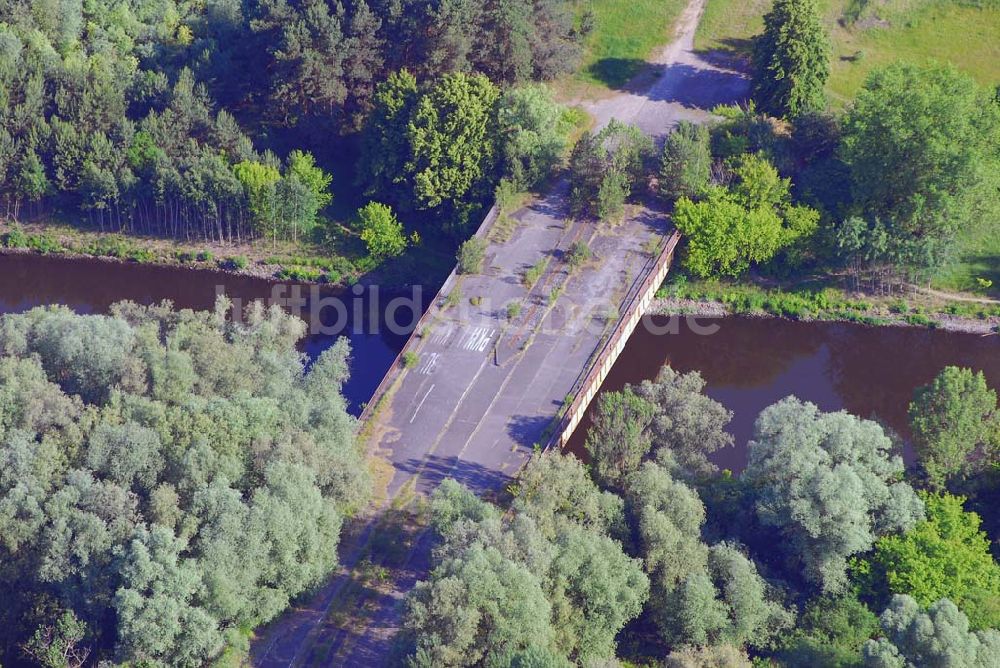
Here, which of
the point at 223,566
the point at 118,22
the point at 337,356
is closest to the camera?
the point at 223,566

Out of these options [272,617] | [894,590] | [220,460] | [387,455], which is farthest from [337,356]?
[894,590]

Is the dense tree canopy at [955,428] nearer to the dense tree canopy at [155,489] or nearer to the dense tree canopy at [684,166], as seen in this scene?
the dense tree canopy at [684,166]

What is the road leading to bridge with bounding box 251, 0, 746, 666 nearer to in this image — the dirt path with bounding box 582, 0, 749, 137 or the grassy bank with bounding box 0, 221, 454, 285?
the dirt path with bounding box 582, 0, 749, 137

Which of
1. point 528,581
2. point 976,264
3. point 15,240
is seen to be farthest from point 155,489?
point 976,264

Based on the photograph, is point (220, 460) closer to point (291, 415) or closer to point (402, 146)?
point (291, 415)

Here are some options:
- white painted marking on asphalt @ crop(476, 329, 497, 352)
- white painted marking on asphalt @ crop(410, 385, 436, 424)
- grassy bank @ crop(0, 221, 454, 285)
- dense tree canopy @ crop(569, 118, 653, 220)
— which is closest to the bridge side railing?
dense tree canopy @ crop(569, 118, 653, 220)
